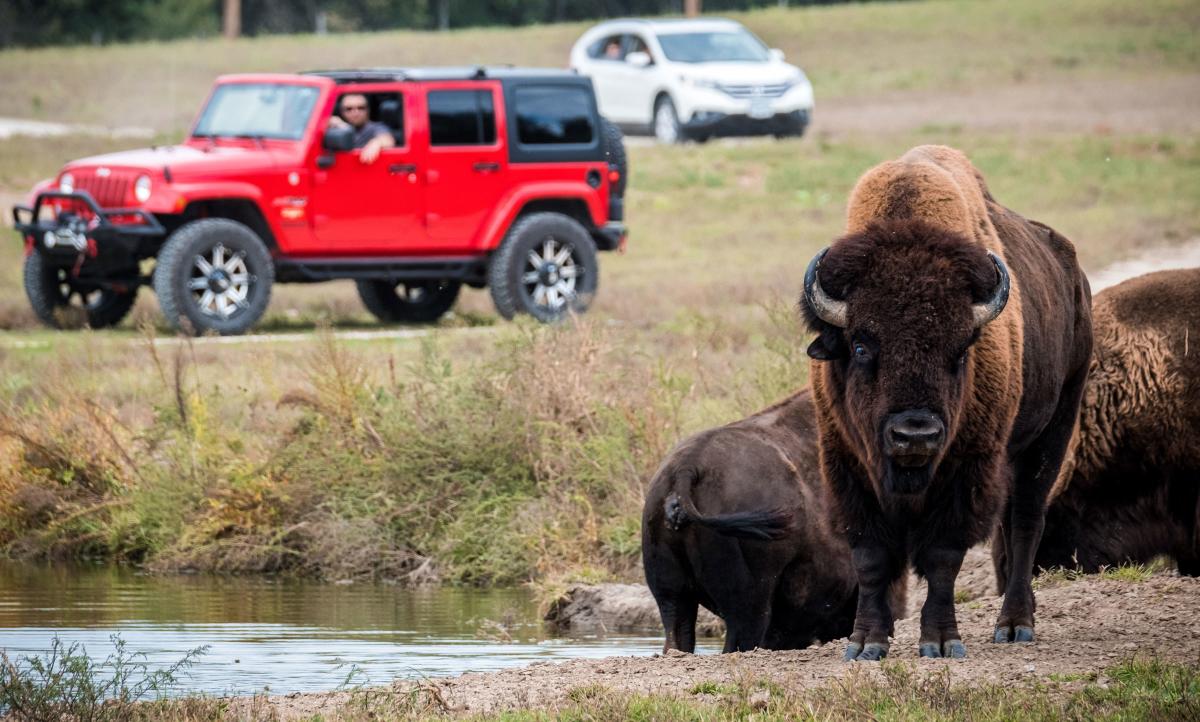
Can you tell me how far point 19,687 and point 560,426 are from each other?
612 cm

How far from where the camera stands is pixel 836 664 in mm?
7676

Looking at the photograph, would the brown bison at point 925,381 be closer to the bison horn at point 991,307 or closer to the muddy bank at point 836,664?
the bison horn at point 991,307

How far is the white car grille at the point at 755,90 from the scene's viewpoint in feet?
107

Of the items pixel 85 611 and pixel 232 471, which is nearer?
pixel 85 611

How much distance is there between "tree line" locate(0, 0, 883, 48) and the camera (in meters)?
66.1

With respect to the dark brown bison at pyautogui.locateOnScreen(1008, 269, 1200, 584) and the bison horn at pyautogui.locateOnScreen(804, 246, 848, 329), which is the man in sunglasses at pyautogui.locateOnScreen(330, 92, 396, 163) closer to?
the dark brown bison at pyautogui.locateOnScreen(1008, 269, 1200, 584)

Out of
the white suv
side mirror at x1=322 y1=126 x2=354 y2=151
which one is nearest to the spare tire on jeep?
side mirror at x1=322 y1=126 x2=354 y2=151

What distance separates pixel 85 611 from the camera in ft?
35.5

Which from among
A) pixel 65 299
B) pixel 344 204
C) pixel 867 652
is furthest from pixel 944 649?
pixel 65 299

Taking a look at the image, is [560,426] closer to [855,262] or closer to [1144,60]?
[855,262]

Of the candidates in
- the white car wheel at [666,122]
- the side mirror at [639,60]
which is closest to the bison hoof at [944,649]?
the white car wheel at [666,122]

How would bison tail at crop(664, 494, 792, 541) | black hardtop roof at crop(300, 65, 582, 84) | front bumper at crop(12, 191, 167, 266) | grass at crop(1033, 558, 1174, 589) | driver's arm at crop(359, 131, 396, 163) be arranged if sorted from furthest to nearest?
black hardtop roof at crop(300, 65, 582, 84) < driver's arm at crop(359, 131, 396, 163) < front bumper at crop(12, 191, 167, 266) < grass at crop(1033, 558, 1174, 589) < bison tail at crop(664, 494, 792, 541)

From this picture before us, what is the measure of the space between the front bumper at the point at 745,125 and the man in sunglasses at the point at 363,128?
14.1 metres

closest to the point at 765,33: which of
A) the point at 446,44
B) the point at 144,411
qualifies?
the point at 446,44
